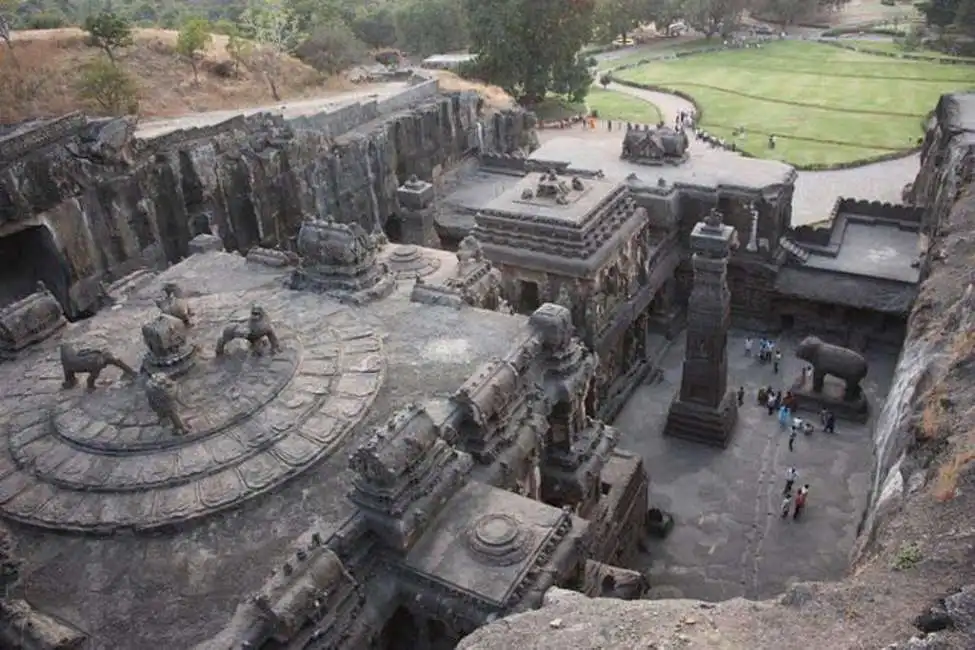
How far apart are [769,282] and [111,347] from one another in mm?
24294

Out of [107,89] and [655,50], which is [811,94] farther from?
[107,89]

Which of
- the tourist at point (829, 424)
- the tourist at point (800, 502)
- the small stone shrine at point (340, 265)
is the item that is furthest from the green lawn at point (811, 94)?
the small stone shrine at point (340, 265)

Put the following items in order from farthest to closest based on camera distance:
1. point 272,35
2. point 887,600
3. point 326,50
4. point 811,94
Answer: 1. point 811,94
2. point 272,35
3. point 326,50
4. point 887,600

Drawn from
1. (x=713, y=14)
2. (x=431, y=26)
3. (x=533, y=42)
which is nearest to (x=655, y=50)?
(x=713, y=14)

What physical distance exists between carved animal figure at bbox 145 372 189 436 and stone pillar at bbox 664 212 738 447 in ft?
50.7

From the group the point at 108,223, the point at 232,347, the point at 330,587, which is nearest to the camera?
the point at 330,587

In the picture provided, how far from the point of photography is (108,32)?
43781 mm

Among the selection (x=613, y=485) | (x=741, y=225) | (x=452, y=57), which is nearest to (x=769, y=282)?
(x=741, y=225)

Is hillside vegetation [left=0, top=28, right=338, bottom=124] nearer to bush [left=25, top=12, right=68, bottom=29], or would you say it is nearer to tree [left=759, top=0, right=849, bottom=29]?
bush [left=25, top=12, right=68, bottom=29]

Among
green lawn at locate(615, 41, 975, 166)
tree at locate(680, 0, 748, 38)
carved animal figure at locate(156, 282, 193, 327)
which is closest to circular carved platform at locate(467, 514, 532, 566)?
carved animal figure at locate(156, 282, 193, 327)

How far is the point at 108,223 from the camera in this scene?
1121 inches

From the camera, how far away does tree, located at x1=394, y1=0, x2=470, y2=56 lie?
244 feet

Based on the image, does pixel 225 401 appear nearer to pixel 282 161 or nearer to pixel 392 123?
pixel 282 161

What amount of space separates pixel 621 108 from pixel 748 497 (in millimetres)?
47167
